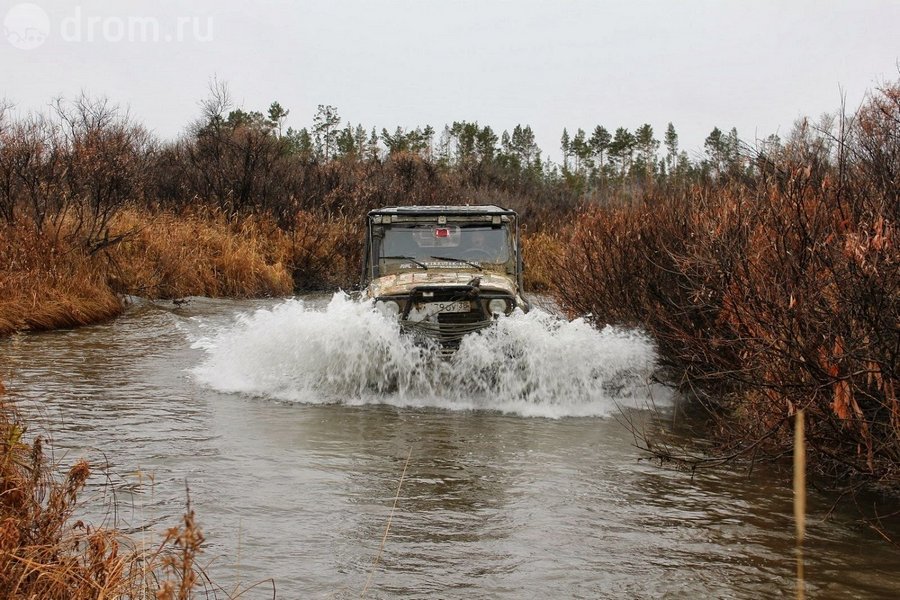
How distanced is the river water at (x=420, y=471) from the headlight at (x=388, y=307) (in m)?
0.11

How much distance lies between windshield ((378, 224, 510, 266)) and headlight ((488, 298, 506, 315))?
996mm

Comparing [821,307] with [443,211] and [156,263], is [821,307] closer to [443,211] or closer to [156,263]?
[443,211]

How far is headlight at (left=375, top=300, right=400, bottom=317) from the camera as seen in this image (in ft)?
29.1

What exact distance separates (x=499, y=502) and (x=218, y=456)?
2265 millimetres

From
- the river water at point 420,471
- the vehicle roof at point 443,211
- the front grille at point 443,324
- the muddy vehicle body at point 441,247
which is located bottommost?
the river water at point 420,471

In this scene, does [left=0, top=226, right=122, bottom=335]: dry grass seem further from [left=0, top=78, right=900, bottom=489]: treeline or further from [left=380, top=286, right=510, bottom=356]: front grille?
[left=380, top=286, right=510, bottom=356]: front grille

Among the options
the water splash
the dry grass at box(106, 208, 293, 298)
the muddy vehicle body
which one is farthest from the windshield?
the dry grass at box(106, 208, 293, 298)

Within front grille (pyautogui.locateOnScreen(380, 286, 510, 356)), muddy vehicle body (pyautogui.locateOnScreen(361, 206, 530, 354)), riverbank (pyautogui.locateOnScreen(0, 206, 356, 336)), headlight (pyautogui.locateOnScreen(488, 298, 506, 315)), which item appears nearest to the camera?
front grille (pyautogui.locateOnScreen(380, 286, 510, 356))

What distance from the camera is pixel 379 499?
576cm

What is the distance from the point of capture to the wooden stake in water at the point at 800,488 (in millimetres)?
4605

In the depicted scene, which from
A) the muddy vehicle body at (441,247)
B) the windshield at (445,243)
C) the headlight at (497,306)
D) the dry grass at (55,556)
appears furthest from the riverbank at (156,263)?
the dry grass at (55,556)

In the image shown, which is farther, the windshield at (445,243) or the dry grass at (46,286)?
the dry grass at (46,286)

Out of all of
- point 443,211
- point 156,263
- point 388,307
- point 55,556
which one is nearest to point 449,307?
point 388,307

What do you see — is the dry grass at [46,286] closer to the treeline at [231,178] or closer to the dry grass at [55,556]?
the treeline at [231,178]
